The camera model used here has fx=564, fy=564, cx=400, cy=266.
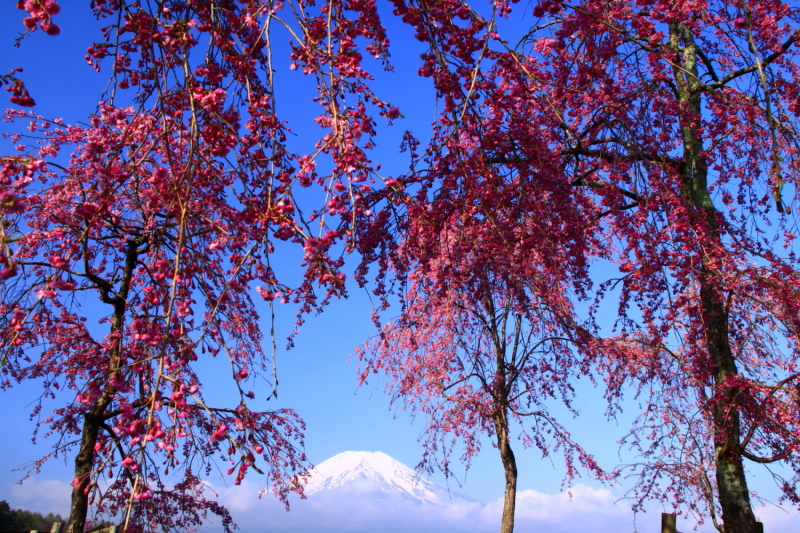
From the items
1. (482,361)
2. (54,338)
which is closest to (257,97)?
(54,338)

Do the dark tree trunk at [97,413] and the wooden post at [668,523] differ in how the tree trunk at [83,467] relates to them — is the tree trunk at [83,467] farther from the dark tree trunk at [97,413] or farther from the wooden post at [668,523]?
the wooden post at [668,523]

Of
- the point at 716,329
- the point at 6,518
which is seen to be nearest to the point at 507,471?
the point at 716,329

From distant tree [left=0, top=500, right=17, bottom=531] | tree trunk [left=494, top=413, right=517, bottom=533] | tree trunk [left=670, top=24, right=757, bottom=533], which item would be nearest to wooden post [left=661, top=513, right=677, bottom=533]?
tree trunk [left=670, top=24, right=757, bottom=533]

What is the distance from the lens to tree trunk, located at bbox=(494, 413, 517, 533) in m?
9.18

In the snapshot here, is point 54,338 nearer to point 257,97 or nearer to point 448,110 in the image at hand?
point 257,97

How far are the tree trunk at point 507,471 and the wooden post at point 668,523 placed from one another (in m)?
2.48

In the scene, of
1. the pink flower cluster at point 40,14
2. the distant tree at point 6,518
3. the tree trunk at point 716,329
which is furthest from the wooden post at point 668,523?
the distant tree at point 6,518

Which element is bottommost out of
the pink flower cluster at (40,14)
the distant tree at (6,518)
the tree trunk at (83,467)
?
the distant tree at (6,518)

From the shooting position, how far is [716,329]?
6.58 meters

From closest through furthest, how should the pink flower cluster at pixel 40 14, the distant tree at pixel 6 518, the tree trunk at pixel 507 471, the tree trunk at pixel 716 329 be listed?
the pink flower cluster at pixel 40 14 < the tree trunk at pixel 716 329 < the tree trunk at pixel 507 471 < the distant tree at pixel 6 518

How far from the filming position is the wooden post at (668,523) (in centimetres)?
734

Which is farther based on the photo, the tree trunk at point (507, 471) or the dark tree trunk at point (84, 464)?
the tree trunk at point (507, 471)

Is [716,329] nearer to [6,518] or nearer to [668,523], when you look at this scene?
[668,523]

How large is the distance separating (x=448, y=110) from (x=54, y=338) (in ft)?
21.1
